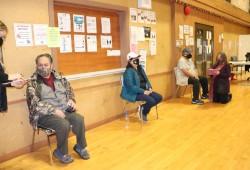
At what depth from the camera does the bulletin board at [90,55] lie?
3.66m

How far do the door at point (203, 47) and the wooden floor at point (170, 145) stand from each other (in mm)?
2876

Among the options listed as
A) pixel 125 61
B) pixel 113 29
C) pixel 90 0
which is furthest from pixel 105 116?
pixel 90 0

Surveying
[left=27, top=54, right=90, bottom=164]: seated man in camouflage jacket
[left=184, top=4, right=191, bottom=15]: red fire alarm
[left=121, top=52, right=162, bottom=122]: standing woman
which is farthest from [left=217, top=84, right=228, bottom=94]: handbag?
[left=27, top=54, right=90, bottom=164]: seated man in camouflage jacket

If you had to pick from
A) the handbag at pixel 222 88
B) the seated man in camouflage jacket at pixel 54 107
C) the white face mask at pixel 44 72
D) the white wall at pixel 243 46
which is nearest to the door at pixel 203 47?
the handbag at pixel 222 88

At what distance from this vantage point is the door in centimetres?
733

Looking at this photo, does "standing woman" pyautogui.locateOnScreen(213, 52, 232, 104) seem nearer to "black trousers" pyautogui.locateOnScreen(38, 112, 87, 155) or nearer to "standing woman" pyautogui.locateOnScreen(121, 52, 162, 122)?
"standing woman" pyautogui.locateOnScreen(121, 52, 162, 122)

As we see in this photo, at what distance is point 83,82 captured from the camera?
3.77 meters

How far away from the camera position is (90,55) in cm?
408

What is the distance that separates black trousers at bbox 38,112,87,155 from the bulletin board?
0.99 metres

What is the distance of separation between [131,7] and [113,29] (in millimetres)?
582

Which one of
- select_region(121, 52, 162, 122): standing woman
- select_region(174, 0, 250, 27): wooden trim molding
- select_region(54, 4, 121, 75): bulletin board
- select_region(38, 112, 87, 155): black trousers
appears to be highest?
select_region(174, 0, 250, 27): wooden trim molding

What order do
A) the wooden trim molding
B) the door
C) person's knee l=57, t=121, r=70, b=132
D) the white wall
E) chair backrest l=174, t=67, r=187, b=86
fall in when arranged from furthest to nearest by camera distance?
the white wall
the door
the wooden trim molding
chair backrest l=174, t=67, r=187, b=86
person's knee l=57, t=121, r=70, b=132

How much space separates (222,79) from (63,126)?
13.0 ft

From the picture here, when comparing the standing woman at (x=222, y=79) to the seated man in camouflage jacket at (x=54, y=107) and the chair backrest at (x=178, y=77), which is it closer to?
the chair backrest at (x=178, y=77)
